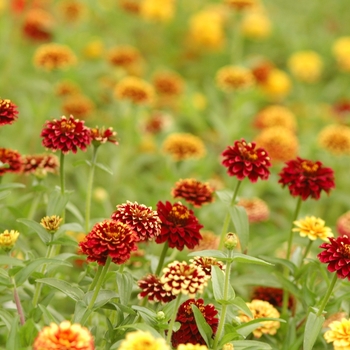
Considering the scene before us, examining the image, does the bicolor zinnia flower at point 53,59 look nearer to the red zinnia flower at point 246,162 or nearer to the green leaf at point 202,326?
the red zinnia flower at point 246,162

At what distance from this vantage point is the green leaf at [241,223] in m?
1.89

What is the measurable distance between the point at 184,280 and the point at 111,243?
0.19 meters

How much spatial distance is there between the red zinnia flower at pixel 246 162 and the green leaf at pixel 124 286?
459 mm

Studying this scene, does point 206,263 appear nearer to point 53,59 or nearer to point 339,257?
point 339,257

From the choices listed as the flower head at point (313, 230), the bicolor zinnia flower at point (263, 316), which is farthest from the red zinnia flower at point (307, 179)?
the bicolor zinnia flower at point (263, 316)

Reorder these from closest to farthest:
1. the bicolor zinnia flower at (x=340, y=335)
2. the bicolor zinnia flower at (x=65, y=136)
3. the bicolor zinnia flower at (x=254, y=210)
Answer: the bicolor zinnia flower at (x=340, y=335) → the bicolor zinnia flower at (x=65, y=136) → the bicolor zinnia flower at (x=254, y=210)

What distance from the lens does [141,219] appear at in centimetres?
159

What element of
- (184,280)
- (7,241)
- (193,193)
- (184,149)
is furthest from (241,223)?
(184,149)

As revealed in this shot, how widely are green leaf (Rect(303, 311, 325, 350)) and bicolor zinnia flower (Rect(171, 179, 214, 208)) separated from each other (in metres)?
0.54

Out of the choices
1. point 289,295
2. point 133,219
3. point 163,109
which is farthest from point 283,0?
point 133,219

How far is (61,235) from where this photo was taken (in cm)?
178

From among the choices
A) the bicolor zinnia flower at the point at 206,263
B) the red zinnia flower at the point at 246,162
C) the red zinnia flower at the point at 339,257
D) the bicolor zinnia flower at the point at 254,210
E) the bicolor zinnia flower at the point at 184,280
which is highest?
the bicolor zinnia flower at the point at 254,210

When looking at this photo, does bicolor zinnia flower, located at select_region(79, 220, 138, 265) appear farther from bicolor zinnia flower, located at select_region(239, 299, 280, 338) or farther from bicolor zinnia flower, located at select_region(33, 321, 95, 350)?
bicolor zinnia flower, located at select_region(239, 299, 280, 338)

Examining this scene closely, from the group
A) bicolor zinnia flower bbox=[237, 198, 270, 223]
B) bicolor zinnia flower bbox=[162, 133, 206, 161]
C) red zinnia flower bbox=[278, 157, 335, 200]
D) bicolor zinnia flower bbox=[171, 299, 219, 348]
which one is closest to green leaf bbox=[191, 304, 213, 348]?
bicolor zinnia flower bbox=[171, 299, 219, 348]
